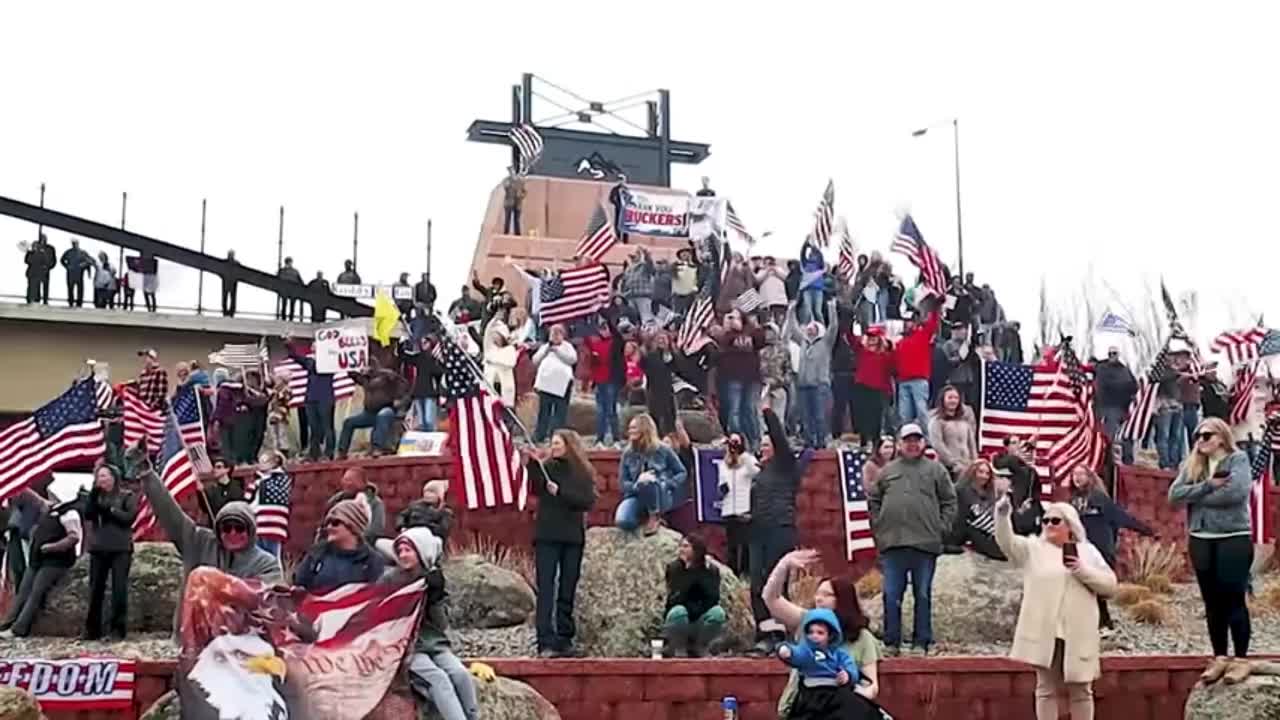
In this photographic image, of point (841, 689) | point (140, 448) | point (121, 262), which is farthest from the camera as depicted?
point (121, 262)

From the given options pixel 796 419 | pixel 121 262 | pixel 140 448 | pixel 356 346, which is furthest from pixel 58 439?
pixel 121 262

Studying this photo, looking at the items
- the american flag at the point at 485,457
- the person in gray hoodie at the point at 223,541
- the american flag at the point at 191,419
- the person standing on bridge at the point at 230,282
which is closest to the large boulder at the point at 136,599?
the american flag at the point at 191,419

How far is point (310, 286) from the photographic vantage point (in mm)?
31328

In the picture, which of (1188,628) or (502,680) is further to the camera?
(1188,628)

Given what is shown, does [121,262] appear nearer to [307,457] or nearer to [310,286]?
[310,286]

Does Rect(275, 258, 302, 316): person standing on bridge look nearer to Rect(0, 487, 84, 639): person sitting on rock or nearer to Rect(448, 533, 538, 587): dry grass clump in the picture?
Rect(448, 533, 538, 587): dry grass clump

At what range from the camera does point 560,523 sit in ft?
35.6

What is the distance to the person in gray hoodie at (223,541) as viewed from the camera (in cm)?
852

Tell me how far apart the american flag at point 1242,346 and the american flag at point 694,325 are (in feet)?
20.7

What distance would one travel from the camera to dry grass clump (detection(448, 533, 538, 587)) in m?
16.0

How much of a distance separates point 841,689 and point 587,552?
5.63 m

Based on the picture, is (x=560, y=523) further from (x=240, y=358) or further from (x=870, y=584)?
(x=240, y=358)

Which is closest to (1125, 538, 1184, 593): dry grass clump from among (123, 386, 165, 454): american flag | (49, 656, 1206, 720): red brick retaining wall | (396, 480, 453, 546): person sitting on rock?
(49, 656, 1206, 720): red brick retaining wall

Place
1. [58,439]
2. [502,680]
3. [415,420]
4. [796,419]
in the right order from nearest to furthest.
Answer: [502,680] < [58,439] < [796,419] < [415,420]
